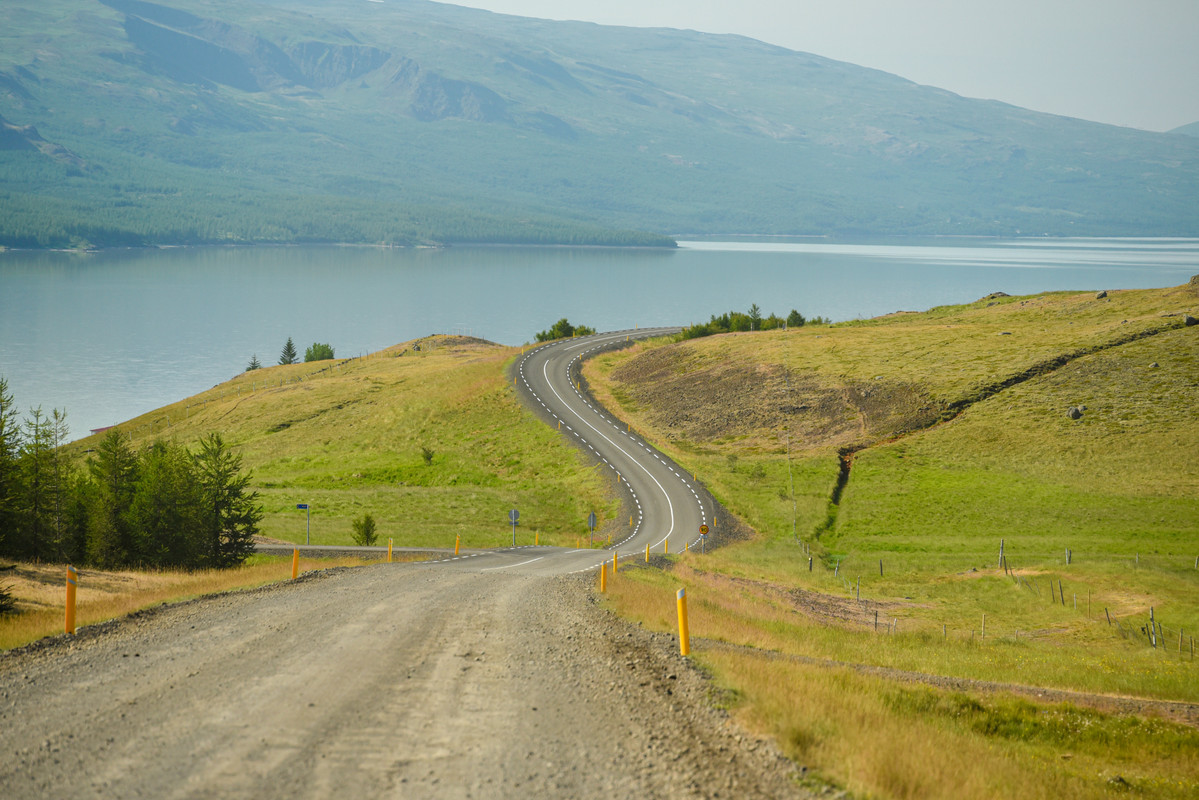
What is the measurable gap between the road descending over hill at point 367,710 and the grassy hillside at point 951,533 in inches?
57.4

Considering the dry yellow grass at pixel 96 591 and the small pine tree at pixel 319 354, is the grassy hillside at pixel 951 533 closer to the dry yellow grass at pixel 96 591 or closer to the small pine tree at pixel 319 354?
the dry yellow grass at pixel 96 591

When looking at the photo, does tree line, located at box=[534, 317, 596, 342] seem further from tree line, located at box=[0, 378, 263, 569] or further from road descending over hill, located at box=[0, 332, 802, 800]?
road descending over hill, located at box=[0, 332, 802, 800]

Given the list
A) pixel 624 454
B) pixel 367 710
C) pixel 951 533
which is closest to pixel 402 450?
pixel 624 454

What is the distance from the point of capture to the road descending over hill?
8.77 meters

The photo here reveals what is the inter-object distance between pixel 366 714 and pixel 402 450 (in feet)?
195

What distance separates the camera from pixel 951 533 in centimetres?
4247

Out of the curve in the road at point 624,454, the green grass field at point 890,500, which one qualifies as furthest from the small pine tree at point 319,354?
the curve in the road at point 624,454

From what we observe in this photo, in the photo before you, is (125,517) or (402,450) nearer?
(125,517)

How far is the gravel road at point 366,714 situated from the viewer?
8.75 meters

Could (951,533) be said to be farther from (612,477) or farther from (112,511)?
(112,511)

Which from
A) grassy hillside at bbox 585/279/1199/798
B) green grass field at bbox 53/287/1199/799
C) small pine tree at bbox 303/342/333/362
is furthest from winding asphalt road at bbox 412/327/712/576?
small pine tree at bbox 303/342/333/362

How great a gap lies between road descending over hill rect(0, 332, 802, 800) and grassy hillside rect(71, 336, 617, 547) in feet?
89.3

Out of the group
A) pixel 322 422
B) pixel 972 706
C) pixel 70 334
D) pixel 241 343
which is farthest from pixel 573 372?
pixel 70 334

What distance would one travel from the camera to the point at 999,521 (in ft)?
142
